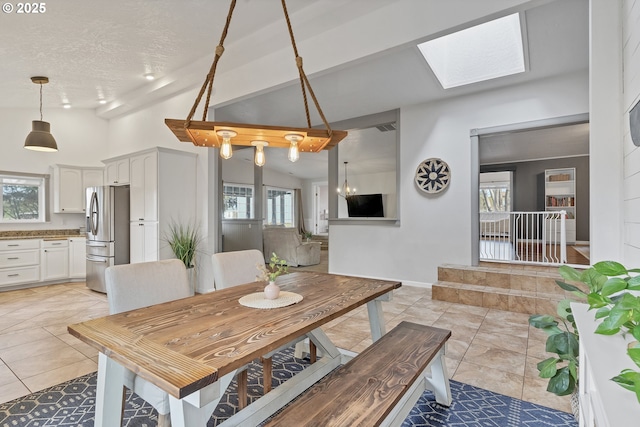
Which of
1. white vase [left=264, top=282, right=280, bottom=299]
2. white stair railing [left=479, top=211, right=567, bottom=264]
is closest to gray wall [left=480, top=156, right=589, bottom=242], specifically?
white stair railing [left=479, top=211, right=567, bottom=264]

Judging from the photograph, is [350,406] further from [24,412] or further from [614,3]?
[614,3]

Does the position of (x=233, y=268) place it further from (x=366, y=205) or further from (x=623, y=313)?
(x=366, y=205)

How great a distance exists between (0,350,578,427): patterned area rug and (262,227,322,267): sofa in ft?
17.6

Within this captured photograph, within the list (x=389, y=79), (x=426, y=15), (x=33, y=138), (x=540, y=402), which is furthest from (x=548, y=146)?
(x=33, y=138)

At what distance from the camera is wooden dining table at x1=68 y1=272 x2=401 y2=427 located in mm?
1075

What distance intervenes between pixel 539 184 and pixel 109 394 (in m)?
10.6

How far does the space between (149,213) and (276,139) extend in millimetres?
3205

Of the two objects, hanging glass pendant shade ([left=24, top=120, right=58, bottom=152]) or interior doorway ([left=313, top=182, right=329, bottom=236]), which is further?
interior doorway ([left=313, top=182, right=329, bottom=236])

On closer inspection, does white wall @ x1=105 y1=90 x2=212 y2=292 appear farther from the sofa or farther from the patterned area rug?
the sofa

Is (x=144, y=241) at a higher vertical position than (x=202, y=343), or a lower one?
Result: higher

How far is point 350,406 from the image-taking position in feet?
4.17

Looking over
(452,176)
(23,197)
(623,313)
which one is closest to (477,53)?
(452,176)

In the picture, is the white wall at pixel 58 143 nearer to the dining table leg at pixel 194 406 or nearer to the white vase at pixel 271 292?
the white vase at pixel 271 292

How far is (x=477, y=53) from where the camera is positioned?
12.8 feet
